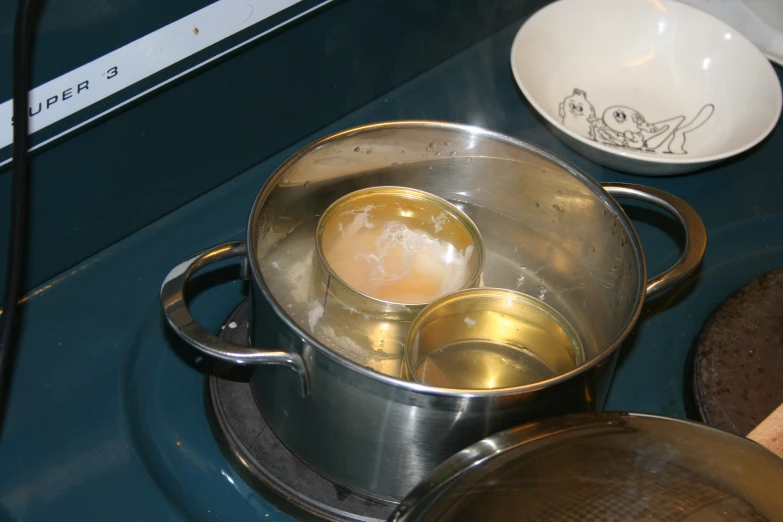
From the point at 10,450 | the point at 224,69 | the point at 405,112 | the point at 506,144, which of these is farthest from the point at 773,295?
the point at 10,450

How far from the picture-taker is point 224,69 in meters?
0.60

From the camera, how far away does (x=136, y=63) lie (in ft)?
1.73

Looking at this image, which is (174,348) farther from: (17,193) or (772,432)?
(772,432)

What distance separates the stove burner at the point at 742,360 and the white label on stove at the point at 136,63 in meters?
0.44

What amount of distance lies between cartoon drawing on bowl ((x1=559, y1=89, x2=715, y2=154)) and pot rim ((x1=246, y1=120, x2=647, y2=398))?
8.0 inches

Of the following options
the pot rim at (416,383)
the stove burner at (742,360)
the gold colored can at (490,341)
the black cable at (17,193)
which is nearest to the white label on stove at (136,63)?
the black cable at (17,193)

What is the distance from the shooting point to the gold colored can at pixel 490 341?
0.50m

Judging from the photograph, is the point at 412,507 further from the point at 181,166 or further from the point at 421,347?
the point at 181,166

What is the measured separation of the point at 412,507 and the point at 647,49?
2.12 ft

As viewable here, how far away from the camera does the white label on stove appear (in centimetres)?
49

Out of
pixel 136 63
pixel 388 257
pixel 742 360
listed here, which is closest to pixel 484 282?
pixel 388 257

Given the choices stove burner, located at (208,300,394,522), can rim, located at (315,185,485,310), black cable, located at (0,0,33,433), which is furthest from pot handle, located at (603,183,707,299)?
black cable, located at (0,0,33,433)

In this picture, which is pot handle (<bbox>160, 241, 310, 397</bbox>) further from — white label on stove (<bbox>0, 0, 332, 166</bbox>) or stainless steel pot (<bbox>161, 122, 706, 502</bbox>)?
white label on stove (<bbox>0, 0, 332, 166</bbox>)

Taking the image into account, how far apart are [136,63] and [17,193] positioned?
0.39 feet
